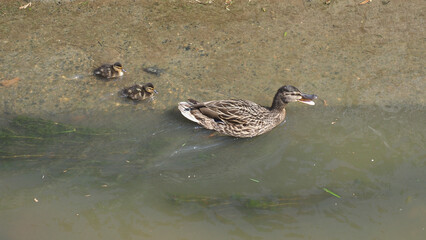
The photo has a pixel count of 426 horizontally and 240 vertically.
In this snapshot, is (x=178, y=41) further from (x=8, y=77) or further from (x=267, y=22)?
(x=8, y=77)

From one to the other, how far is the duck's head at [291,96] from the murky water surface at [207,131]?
10.9 inches

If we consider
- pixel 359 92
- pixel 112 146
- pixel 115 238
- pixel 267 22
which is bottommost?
pixel 115 238

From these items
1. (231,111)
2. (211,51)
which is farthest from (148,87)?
(211,51)

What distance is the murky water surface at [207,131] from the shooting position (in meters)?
3.96

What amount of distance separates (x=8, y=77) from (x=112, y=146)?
5.88 ft

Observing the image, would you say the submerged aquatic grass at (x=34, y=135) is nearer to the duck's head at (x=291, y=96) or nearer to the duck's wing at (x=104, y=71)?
the duck's wing at (x=104, y=71)

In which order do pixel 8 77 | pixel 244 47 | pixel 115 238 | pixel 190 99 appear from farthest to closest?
pixel 244 47, pixel 8 77, pixel 190 99, pixel 115 238

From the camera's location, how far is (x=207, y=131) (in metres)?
4.87

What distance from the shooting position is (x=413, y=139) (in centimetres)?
463

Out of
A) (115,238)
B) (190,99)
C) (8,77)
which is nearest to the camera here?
(115,238)

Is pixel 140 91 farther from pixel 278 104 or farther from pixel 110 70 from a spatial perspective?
pixel 278 104

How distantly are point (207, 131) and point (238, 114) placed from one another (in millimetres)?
407

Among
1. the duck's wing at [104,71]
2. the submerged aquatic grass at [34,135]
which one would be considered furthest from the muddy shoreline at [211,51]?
the submerged aquatic grass at [34,135]

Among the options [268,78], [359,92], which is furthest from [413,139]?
[268,78]
